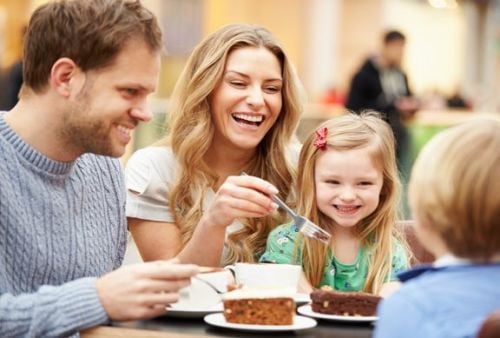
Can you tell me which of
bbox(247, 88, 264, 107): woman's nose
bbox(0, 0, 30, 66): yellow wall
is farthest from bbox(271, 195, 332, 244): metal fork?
bbox(0, 0, 30, 66): yellow wall

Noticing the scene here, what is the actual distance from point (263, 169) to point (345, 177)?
349mm

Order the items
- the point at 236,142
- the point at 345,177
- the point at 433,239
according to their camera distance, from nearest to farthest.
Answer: the point at 433,239 < the point at 345,177 < the point at 236,142

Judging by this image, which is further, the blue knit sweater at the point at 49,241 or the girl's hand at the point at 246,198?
the girl's hand at the point at 246,198

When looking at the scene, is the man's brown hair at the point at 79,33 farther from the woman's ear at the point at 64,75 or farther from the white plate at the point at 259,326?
the white plate at the point at 259,326

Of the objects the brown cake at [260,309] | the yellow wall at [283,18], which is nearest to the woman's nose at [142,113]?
the brown cake at [260,309]

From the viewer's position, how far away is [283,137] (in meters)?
2.84

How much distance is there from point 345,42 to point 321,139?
1543 centimetres

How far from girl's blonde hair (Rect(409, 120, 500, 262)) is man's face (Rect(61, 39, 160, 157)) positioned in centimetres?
65

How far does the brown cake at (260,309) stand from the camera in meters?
1.88

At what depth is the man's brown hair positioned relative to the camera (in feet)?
6.54

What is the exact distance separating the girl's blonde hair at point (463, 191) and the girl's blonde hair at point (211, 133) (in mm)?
1159

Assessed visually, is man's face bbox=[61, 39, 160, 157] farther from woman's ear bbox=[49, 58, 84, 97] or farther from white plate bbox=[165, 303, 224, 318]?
white plate bbox=[165, 303, 224, 318]

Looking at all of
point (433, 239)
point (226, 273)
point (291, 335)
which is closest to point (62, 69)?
point (226, 273)

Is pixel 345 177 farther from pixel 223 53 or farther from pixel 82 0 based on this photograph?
pixel 82 0
